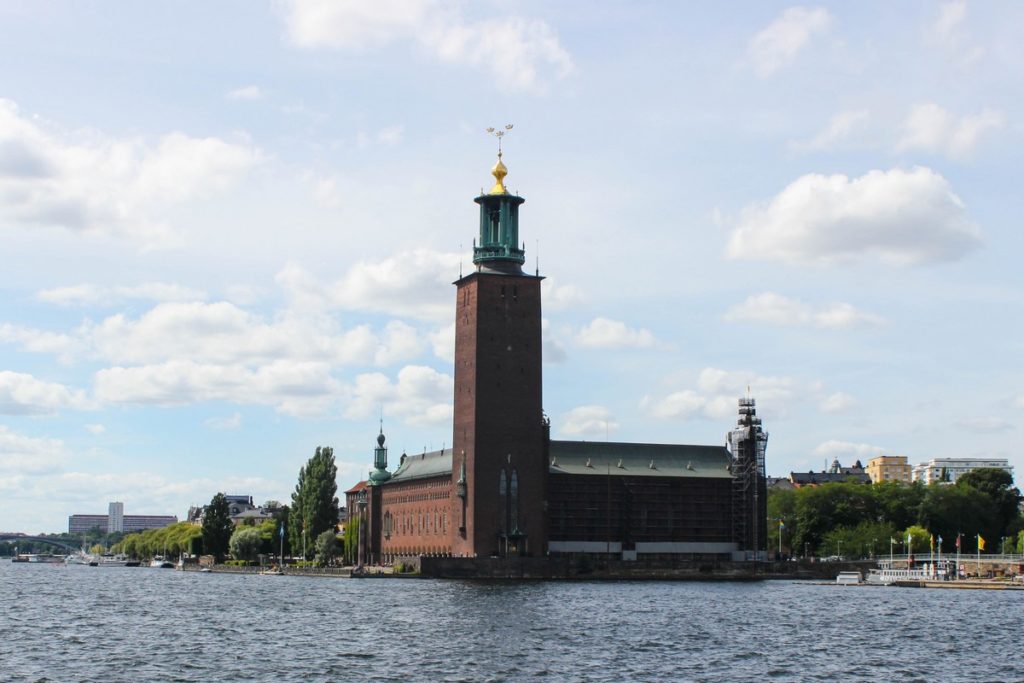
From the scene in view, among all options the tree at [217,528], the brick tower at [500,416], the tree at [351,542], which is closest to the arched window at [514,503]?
the brick tower at [500,416]

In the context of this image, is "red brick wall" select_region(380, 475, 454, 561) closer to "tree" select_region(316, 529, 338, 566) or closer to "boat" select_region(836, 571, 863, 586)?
"tree" select_region(316, 529, 338, 566)

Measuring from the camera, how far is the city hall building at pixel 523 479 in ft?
403

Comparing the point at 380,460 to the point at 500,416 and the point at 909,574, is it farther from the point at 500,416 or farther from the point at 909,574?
the point at 909,574

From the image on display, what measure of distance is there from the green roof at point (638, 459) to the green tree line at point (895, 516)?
12.5 meters

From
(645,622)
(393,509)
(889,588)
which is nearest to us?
(645,622)

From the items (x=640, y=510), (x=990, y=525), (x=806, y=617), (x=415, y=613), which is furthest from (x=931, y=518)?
(x=415, y=613)

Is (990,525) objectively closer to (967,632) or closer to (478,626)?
(967,632)

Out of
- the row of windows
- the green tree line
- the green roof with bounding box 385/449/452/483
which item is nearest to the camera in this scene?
the row of windows

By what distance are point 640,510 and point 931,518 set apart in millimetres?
38259

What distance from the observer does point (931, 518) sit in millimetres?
153625

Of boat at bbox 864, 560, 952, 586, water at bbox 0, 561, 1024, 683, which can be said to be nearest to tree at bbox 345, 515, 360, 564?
boat at bbox 864, 560, 952, 586

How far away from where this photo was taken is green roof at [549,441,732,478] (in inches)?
5344

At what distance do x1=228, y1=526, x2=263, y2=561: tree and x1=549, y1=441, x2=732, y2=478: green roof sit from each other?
144 ft

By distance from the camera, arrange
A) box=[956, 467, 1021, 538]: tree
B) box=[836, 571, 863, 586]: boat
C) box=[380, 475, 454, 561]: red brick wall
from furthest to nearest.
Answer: box=[956, 467, 1021, 538]: tree
box=[380, 475, 454, 561]: red brick wall
box=[836, 571, 863, 586]: boat
